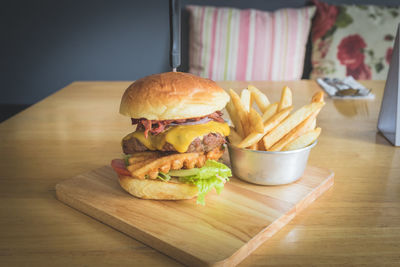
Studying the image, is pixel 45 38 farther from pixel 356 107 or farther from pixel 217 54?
pixel 356 107

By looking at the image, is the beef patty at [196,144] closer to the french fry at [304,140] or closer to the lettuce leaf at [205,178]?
the lettuce leaf at [205,178]

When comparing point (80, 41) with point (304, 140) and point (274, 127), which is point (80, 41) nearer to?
point (274, 127)

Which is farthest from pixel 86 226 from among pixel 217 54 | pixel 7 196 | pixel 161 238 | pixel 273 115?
pixel 217 54

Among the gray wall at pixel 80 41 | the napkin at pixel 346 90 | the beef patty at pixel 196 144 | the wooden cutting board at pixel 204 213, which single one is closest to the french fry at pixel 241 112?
the beef patty at pixel 196 144

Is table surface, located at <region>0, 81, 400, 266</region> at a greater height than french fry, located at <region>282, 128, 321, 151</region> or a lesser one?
lesser

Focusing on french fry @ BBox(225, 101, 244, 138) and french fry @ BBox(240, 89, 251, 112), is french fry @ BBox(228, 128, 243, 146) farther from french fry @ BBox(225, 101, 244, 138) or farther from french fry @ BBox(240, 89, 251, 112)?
french fry @ BBox(240, 89, 251, 112)

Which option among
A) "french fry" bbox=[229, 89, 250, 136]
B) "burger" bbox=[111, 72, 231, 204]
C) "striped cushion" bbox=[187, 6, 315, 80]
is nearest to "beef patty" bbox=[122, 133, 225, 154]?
"burger" bbox=[111, 72, 231, 204]

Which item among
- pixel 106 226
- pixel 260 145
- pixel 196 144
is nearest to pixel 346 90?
pixel 260 145

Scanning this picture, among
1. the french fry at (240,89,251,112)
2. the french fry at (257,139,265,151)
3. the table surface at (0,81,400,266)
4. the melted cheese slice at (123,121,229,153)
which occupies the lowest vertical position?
the table surface at (0,81,400,266)
